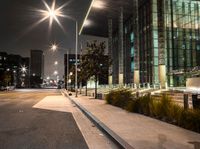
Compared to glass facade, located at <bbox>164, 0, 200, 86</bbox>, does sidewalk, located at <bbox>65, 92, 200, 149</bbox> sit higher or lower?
lower

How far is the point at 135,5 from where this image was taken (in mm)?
53250

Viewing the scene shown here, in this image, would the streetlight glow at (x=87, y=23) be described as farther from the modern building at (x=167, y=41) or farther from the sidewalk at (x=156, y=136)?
the sidewalk at (x=156, y=136)

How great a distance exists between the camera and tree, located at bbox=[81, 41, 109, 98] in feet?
107

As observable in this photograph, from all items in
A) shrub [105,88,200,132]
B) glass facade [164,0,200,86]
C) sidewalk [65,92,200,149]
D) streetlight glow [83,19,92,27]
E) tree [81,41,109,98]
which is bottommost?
sidewalk [65,92,200,149]

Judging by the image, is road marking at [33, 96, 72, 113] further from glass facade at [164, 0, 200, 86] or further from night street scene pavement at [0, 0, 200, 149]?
glass facade at [164, 0, 200, 86]

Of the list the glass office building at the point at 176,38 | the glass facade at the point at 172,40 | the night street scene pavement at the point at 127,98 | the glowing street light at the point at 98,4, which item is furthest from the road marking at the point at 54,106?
the glowing street light at the point at 98,4

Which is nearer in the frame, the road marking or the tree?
the road marking

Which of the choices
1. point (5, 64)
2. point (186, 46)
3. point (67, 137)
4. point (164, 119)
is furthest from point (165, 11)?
point (5, 64)

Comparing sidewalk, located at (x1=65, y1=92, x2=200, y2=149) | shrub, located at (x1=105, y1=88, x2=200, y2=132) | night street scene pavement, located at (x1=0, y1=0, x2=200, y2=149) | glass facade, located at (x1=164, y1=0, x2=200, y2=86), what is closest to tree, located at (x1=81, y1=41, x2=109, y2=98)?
night street scene pavement, located at (x1=0, y1=0, x2=200, y2=149)

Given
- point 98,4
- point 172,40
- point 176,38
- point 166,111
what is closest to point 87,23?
point 98,4

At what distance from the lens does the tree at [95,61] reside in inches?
1288

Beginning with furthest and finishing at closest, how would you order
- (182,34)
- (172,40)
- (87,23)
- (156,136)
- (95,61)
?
(87,23)
(172,40)
(182,34)
(95,61)
(156,136)

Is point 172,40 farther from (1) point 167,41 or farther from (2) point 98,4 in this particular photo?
(2) point 98,4

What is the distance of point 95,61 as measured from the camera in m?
33.0
